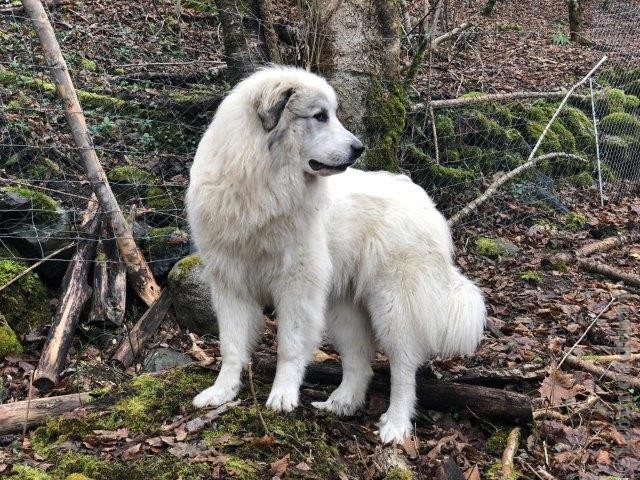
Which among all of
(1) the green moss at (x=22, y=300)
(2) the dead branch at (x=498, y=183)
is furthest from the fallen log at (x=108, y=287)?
(2) the dead branch at (x=498, y=183)

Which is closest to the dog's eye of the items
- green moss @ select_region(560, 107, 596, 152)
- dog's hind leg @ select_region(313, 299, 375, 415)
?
dog's hind leg @ select_region(313, 299, 375, 415)

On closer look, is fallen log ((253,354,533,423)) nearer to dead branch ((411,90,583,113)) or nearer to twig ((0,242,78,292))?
twig ((0,242,78,292))

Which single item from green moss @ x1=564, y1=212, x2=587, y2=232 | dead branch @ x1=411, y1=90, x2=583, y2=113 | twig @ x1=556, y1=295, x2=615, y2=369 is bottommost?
twig @ x1=556, y1=295, x2=615, y2=369

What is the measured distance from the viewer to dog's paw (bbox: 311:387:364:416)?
3.88 m

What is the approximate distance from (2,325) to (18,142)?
203 cm

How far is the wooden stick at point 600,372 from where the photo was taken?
4254 mm

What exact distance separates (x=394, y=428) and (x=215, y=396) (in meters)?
1.05

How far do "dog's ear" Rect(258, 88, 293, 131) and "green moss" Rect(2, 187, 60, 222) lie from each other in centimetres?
241

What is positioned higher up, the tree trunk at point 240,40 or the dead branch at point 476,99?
the tree trunk at point 240,40

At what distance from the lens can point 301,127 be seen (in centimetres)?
342

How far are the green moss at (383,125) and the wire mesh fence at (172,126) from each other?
79cm

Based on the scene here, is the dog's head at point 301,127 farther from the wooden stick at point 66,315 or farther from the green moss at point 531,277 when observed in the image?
the green moss at point 531,277

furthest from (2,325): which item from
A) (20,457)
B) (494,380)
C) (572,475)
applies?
(572,475)

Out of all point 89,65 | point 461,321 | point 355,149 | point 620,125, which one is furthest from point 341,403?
point 620,125
